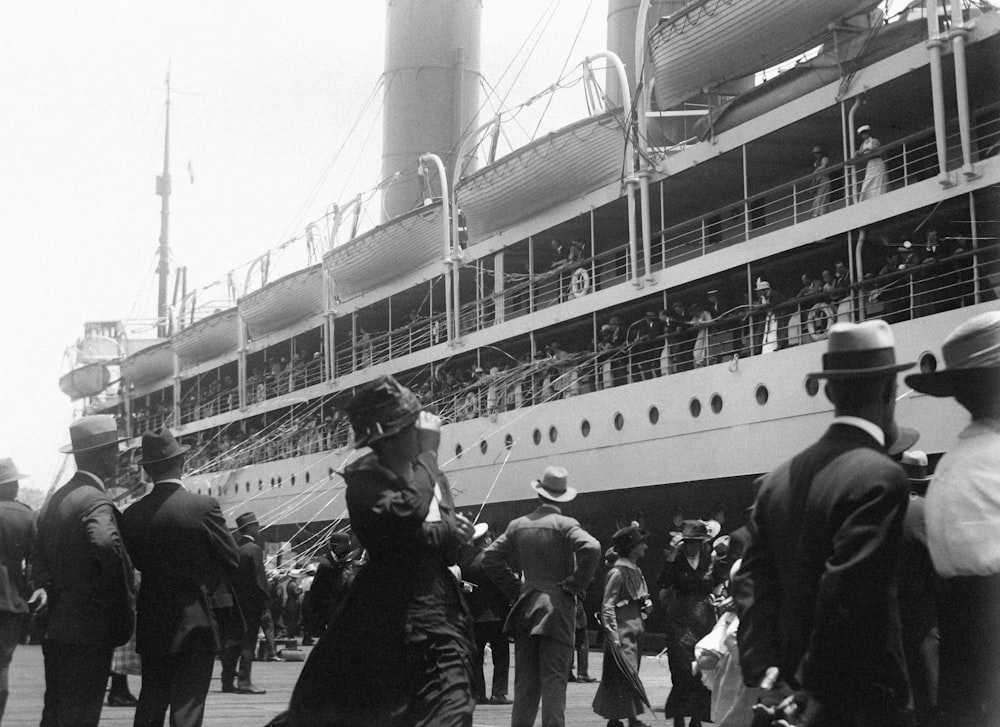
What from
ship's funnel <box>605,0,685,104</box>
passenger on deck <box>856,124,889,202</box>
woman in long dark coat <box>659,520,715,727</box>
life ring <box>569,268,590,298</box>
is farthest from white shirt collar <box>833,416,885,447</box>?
ship's funnel <box>605,0,685,104</box>

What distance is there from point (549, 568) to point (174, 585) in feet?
7.48

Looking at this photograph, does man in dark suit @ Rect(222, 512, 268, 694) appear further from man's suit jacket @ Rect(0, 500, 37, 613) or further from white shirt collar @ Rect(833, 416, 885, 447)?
white shirt collar @ Rect(833, 416, 885, 447)

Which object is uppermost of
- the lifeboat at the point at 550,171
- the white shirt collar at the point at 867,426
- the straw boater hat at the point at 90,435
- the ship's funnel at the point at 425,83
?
the ship's funnel at the point at 425,83

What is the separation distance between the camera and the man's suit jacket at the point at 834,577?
2945 millimetres

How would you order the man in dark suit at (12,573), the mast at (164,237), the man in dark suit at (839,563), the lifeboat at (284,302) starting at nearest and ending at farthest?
the man in dark suit at (839,563) → the man in dark suit at (12,573) → the lifeboat at (284,302) → the mast at (164,237)

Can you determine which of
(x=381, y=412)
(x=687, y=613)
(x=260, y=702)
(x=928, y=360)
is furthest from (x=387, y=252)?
(x=381, y=412)

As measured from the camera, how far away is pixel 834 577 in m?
2.96

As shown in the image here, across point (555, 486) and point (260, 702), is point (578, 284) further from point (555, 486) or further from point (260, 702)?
point (555, 486)

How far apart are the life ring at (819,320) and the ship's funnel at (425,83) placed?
2082cm

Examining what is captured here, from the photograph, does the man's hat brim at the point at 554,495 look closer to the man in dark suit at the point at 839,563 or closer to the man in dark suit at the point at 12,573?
the man in dark suit at the point at 12,573

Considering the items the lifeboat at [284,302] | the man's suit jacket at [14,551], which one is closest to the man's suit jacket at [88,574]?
the man's suit jacket at [14,551]

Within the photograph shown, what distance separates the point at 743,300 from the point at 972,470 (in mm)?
16499

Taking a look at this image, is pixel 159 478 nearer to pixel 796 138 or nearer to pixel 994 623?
pixel 994 623

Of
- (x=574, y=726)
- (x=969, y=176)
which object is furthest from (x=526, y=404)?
(x=574, y=726)
